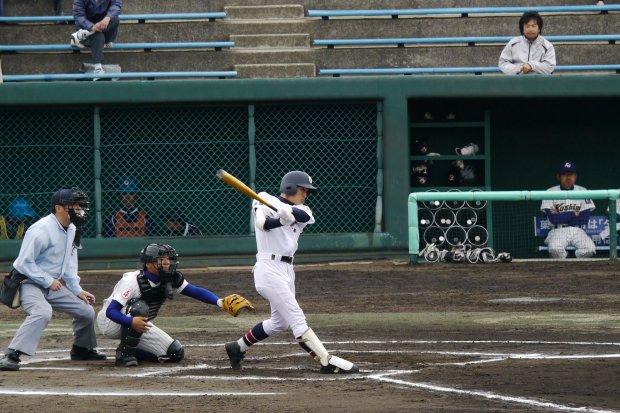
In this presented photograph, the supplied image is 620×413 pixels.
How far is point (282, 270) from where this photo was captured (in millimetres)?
9656

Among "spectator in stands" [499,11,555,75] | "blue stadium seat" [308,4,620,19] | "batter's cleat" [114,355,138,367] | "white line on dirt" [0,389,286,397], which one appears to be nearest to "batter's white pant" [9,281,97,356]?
"batter's cleat" [114,355,138,367]

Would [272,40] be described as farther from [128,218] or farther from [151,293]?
[151,293]

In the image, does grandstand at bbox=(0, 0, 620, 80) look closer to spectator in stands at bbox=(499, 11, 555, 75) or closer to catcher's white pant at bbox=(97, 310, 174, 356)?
spectator in stands at bbox=(499, 11, 555, 75)

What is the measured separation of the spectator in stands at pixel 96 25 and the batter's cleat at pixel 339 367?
1061 centimetres

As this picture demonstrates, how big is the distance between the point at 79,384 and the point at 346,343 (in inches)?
116

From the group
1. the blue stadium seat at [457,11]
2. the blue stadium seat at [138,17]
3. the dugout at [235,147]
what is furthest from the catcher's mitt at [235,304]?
the blue stadium seat at [457,11]

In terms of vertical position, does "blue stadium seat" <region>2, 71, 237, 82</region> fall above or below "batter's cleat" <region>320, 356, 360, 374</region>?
above

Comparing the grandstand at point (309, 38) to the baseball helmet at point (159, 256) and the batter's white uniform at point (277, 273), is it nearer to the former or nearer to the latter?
the baseball helmet at point (159, 256)

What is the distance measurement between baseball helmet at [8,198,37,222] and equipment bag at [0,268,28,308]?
8.72 metres

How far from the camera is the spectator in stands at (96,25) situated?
63.0 ft

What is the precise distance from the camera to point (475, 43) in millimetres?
20609

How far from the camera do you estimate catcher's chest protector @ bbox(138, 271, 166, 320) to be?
1008 centimetres

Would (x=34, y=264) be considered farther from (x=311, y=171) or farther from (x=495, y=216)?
(x=495, y=216)

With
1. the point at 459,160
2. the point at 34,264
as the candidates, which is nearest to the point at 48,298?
the point at 34,264
